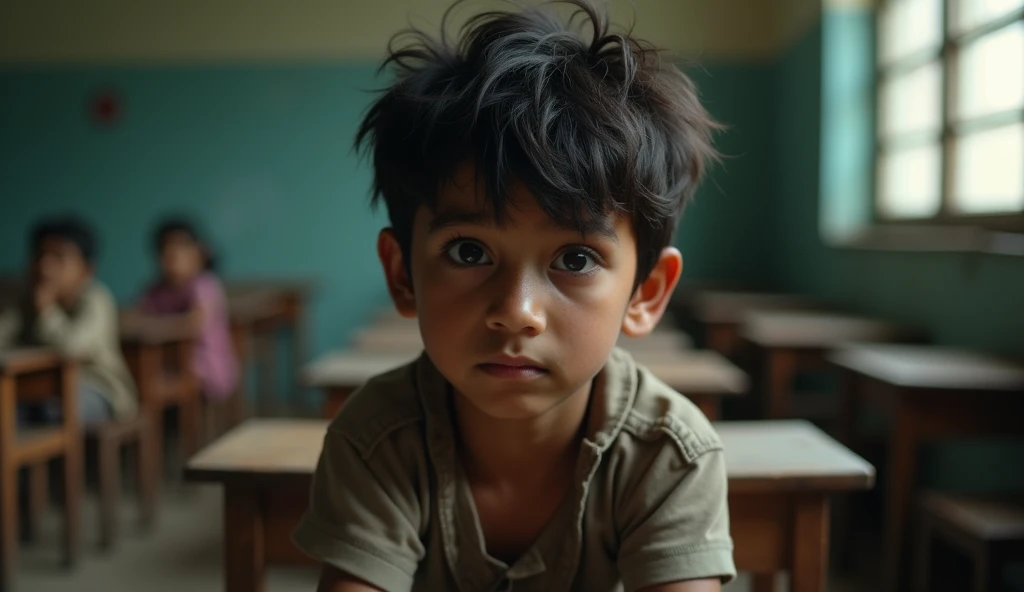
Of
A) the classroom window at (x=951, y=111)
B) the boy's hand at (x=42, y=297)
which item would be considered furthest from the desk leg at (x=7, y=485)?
the classroom window at (x=951, y=111)

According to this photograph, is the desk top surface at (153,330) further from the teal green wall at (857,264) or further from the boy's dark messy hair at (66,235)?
the teal green wall at (857,264)

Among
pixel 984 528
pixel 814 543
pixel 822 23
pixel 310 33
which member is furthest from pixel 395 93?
pixel 310 33

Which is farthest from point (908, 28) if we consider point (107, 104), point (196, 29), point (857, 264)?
point (107, 104)

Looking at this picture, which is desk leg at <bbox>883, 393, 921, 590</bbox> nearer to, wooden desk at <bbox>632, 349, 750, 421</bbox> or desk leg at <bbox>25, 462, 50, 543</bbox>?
wooden desk at <bbox>632, 349, 750, 421</bbox>

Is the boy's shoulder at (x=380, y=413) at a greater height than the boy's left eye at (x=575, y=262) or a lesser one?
lesser

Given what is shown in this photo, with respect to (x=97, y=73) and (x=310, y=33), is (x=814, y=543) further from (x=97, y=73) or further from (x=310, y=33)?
(x=97, y=73)

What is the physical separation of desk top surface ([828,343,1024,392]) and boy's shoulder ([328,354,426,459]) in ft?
4.87

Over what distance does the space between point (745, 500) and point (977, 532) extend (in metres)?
0.96

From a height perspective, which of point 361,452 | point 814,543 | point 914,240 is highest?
point 914,240

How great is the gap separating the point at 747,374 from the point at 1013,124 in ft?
5.61

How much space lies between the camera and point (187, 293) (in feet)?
12.5

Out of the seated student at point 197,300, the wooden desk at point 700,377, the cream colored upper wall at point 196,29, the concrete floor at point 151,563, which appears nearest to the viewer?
the wooden desk at point 700,377

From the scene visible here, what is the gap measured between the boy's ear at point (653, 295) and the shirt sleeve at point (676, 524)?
15cm

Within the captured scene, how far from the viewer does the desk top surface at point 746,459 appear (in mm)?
1021
